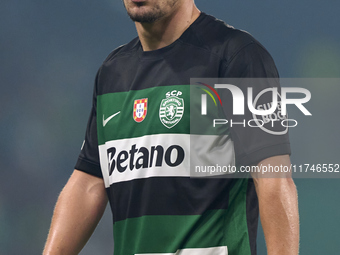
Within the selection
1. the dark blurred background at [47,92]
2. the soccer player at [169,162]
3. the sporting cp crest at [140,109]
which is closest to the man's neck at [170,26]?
the soccer player at [169,162]

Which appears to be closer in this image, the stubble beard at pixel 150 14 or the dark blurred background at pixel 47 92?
the stubble beard at pixel 150 14

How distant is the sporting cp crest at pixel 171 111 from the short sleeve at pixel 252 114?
0.44ft

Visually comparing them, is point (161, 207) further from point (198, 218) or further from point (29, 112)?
point (29, 112)

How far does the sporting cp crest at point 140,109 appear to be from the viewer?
1.92 metres

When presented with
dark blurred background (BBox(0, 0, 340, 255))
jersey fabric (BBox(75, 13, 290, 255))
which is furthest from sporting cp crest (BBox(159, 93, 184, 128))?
dark blurred background (BBox(0, 0, 340, 255))

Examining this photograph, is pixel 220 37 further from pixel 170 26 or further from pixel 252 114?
pixel 252 114

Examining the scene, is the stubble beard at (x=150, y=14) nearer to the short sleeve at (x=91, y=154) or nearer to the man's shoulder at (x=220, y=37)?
the man's shoulder at (x=220, y=37)

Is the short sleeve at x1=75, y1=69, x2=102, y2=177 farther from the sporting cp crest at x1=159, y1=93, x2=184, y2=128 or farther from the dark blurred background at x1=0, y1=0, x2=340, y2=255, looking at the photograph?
the dark blurred background at x1=0, y1=0, x2=340, y2=255

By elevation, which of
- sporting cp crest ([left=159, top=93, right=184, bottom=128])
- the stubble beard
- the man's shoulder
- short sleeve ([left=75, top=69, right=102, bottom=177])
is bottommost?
short sleeve ([left=75, top=69, right=102, bottom=177])

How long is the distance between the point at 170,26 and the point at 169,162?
0.45 metres

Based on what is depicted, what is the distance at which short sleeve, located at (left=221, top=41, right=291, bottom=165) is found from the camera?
167 centimetres

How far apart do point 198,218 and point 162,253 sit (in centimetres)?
16

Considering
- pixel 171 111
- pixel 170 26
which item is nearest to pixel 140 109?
pixel 171 111

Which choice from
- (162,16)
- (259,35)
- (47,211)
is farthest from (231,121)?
(47,211)
